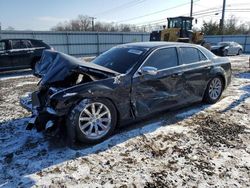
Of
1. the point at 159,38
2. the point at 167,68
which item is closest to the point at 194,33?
the point at 159,38

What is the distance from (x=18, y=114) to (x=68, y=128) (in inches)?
89.7

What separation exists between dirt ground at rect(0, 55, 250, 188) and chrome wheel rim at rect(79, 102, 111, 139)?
0.20 metres

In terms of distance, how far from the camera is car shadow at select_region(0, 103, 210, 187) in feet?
9.75

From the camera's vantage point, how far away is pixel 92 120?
363cm

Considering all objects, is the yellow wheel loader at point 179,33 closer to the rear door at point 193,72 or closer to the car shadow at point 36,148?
the rear door at point 193,72

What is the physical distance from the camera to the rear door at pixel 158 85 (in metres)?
4.03

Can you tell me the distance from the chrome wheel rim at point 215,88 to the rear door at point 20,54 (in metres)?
8.59

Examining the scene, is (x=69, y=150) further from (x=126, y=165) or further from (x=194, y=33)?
(x=194, y=33)

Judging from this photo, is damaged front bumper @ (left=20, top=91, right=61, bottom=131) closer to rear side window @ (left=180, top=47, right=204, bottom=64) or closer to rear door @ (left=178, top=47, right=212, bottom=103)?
rear door @ (left=178, top=47, right=212, bottom=103)

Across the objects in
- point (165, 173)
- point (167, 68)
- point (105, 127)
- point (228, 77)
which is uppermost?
point (167, 68)

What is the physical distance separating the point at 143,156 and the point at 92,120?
976 mm

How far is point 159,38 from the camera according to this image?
17.6 metres

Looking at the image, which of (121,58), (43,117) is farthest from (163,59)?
(43,117)

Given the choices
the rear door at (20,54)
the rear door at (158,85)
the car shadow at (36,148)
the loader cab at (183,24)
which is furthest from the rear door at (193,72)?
the loader cab at (183,24)
